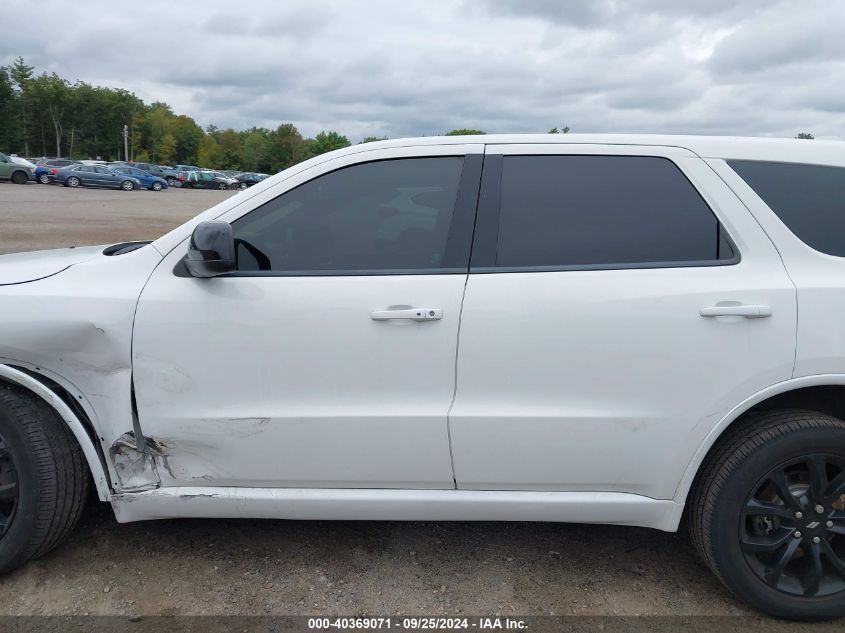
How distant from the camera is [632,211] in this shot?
2713 millimetres

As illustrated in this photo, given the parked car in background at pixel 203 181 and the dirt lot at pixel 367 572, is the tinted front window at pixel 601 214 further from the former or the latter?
the parked car in background at pixel 203 181

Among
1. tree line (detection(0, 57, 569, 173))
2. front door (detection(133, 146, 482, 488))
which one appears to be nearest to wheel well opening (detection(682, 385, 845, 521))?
front door (detection(133, 146, 482, 488))

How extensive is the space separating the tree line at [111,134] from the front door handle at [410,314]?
3463 inches

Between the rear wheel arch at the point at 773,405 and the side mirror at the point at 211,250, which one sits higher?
the side mirror at the point at 211,250

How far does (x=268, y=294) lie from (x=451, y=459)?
952 millimetres

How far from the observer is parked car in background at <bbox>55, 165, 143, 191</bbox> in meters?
39.7

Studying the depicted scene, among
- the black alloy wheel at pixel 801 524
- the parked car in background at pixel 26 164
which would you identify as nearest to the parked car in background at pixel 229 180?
the parked car in background at pixel 26 164

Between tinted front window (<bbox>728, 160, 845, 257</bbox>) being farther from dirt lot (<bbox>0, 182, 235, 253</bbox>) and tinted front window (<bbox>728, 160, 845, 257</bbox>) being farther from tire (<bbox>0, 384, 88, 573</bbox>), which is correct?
dirt lot (<bbox>0, 182, 235, 253</bbox>)

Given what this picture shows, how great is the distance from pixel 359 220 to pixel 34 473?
5.37 feet

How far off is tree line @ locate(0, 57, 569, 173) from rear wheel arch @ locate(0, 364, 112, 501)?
8767 centimetres

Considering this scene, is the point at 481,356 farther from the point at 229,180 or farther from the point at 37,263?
the point at 229,180

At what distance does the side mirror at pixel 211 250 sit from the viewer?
2510 millimetres

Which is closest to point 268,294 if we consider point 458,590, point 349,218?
point 349,218

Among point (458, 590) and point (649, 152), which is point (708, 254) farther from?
point (458, 590)
